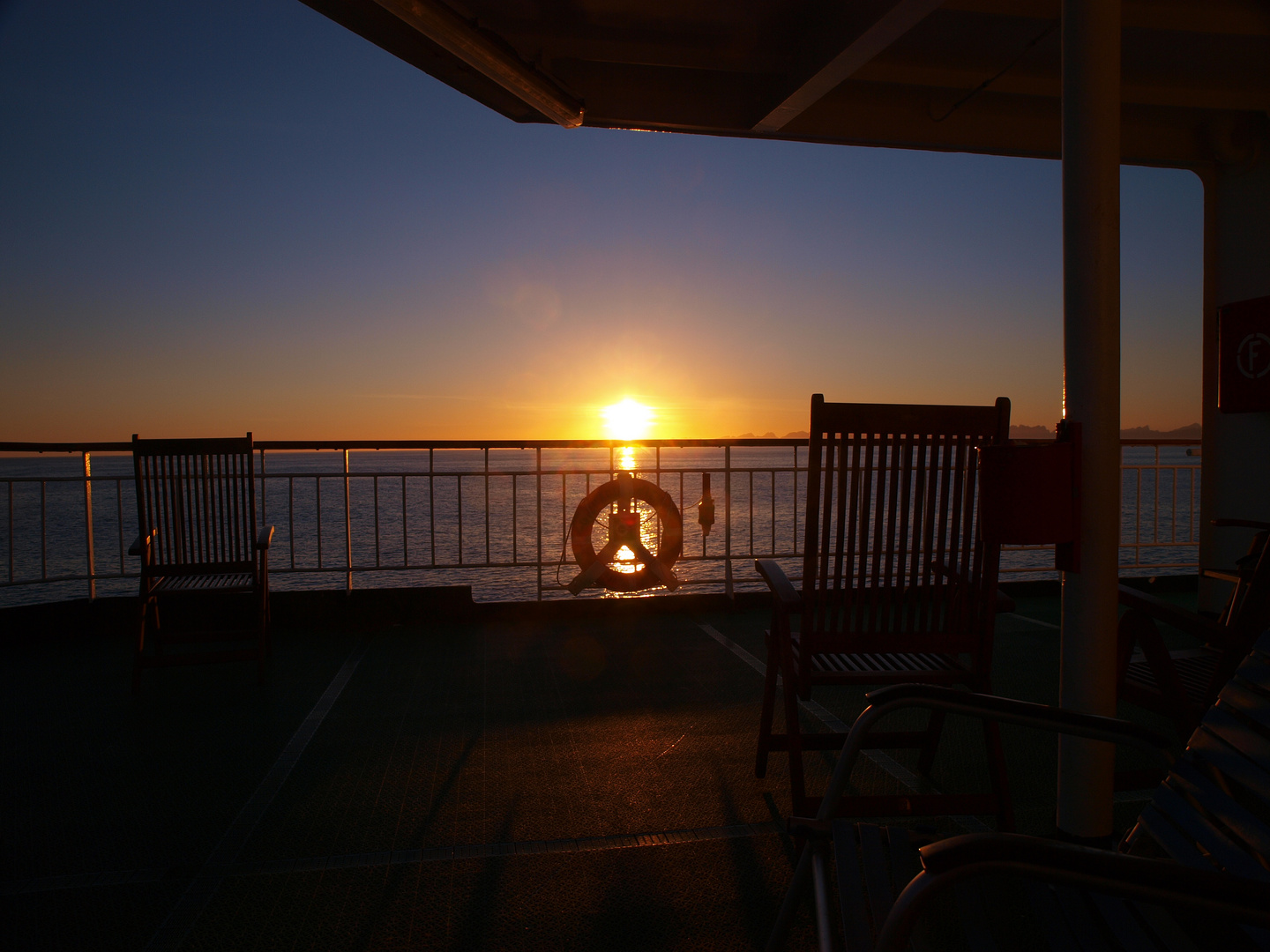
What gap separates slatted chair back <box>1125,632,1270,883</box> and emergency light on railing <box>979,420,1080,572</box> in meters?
0.42

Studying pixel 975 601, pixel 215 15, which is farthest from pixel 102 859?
pixel 215 15

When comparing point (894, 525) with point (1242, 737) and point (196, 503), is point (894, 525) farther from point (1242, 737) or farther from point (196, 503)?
point (196, 503)

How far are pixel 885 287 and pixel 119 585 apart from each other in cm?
1427

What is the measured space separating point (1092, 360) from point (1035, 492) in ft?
1.04

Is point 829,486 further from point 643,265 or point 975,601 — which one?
point 643,265

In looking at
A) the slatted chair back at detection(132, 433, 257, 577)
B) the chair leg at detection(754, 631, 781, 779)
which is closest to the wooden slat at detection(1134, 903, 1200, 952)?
the chair leg at detection(754, 631, 781, 779)

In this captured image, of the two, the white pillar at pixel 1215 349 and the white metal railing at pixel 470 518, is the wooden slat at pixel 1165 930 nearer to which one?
the white metal railing at pixel 470 518

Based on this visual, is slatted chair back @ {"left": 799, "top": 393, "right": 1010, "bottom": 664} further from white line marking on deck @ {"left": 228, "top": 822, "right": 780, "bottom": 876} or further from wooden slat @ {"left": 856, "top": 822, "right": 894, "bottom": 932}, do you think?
wooden slat @ {"left": 856, "top": 822, "right": 894, "bottom": 932}

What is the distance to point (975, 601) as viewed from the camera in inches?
75.0

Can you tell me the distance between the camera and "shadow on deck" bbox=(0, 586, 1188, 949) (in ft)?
5.18

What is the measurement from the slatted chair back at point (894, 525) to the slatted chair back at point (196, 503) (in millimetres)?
A: 2694

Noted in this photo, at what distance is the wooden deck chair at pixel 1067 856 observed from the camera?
0.67m

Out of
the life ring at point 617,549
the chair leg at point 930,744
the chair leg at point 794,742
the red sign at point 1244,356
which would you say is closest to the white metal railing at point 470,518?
the life ring at point 617,549

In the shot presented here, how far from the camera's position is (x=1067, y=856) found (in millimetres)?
649
